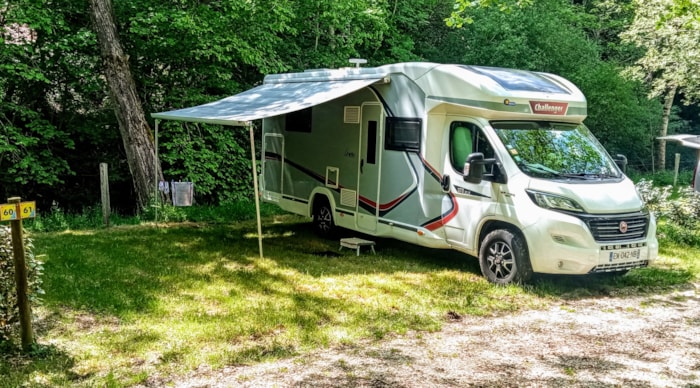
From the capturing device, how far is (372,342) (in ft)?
18.1

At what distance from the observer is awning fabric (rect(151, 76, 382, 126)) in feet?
27.1

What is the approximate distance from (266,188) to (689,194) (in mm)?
7176

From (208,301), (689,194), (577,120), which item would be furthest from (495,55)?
(208,301)

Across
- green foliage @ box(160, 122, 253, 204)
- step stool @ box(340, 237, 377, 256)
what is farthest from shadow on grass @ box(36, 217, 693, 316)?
green foliage @ box(160, 122, 253, 204)

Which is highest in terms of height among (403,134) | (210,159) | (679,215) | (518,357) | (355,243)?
(403,134)

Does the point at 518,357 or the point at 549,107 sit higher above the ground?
the point at 549,107

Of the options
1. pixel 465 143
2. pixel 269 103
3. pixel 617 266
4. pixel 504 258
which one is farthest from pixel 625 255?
pixel 269 103

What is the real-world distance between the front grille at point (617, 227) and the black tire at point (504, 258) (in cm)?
76

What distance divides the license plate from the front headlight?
0.63 metres

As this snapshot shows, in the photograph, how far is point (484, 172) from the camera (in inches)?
296

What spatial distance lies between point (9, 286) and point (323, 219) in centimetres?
567

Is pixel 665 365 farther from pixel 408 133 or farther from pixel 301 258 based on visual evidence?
pixel 301 258

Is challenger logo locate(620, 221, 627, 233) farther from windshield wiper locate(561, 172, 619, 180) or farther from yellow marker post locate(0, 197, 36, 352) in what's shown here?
yellow marker post locate(0, 197, 36, 352)

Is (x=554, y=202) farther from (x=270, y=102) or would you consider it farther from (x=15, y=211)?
(x=15, y=211)
